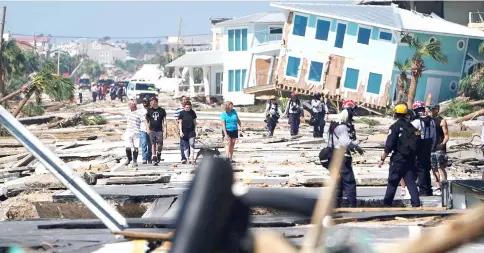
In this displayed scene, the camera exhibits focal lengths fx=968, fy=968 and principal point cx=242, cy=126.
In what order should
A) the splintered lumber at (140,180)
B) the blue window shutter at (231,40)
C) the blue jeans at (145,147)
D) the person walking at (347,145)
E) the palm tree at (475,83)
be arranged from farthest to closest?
the blue window shutter at (231,40) → the palm tree at (475,83) → the blue jeans at (145,147) → the splintered lumber at (140,180) → the person walking at (347,145)

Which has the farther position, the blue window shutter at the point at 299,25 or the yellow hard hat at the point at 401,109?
the blue window shutter at the point at 299,25

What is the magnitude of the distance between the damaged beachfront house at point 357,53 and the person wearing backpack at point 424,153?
3535cm

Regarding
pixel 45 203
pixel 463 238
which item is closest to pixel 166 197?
pixel 45 203

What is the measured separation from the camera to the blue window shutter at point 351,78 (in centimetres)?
5119

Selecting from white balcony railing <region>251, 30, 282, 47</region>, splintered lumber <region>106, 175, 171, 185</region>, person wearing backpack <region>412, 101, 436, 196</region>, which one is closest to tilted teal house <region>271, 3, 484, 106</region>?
white balcony railing <region>251, 30, 282, 47</region>

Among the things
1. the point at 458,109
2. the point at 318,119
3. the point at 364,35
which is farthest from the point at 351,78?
the point at 318,119

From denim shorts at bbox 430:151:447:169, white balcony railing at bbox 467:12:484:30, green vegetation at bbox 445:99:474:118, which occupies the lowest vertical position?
green vegetation at bbox 445:99:474:118

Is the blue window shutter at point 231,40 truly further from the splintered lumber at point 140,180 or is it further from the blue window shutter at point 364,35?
the splintered lumber at point 140,180

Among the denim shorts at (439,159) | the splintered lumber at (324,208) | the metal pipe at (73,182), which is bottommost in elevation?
the denim shorts at (439,159)

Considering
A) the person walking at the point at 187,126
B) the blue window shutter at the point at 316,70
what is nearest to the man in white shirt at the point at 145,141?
the person walking at the point at 187,126

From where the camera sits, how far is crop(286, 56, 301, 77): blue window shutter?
52406 millimetres

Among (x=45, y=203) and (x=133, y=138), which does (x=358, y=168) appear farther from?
(x=45, y=203)

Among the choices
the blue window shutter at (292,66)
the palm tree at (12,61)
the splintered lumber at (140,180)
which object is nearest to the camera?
the splintered lumber at (140,180)

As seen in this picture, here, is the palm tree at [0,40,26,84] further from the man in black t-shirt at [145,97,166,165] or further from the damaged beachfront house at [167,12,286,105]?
the man in black t-shirt at [145,97,166,165]
